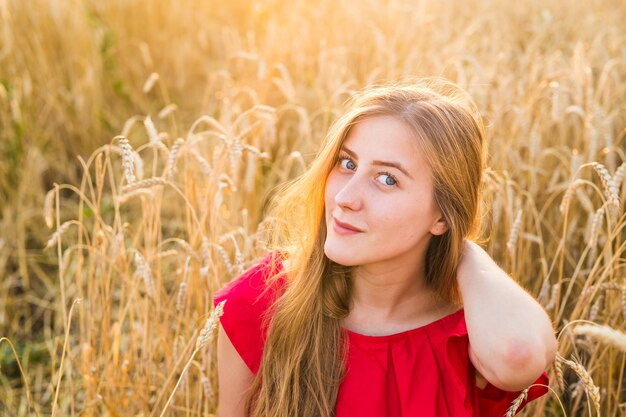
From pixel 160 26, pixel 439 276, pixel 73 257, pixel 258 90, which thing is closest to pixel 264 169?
pixel 258 90

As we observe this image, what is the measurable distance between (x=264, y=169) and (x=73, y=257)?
888mm

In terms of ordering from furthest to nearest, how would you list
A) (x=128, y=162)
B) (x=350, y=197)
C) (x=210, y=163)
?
(x=210, y=163) → (x=350, y=197) → (x=128, y=162)

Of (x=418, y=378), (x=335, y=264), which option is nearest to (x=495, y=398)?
(x=418, y=378)

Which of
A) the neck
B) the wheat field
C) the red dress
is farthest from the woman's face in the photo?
the wheat field

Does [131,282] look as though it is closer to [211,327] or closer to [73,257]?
[211,327]

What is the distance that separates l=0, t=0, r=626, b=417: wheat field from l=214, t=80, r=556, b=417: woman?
0.13 meters

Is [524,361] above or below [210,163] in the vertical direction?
below

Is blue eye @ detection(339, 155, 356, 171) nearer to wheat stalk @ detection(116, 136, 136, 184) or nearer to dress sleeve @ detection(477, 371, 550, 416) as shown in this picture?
wheat stalk @ detection(116, 136, 136, 184)

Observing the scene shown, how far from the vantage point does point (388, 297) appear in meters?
1.64

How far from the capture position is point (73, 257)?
301cm

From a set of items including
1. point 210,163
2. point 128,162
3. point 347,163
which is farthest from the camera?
point 210,163

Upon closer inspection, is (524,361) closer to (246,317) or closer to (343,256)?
(343,256)

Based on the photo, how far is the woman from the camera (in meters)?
1.48

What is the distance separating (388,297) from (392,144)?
0.37 metres
